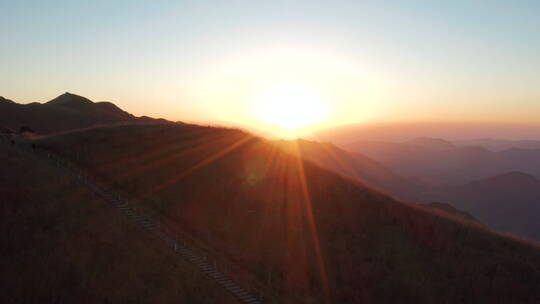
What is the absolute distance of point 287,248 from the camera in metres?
29.8

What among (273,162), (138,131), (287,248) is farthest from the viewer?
(138,131)

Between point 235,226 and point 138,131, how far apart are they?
22.3m

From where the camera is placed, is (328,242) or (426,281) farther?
(328,242)

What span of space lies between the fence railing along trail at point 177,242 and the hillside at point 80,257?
2.30ft

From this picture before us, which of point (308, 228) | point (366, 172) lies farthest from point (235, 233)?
point (366, 172)

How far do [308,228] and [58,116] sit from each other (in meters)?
79.3

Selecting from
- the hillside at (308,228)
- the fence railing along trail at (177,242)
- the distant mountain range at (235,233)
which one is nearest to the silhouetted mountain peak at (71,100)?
the distant mountain range at (235,233)

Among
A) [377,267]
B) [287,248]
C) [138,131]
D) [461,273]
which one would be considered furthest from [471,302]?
[138,131]

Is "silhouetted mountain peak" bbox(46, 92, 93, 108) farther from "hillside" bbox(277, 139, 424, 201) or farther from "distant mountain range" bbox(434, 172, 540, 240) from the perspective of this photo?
"distant mountain range" bbox(434, 172, 540, 240)

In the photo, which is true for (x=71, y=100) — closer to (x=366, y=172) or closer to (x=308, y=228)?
(x=308, y=228)

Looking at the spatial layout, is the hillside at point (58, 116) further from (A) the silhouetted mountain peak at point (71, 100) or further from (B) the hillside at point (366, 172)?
(B) the hillside at point (366, 172)

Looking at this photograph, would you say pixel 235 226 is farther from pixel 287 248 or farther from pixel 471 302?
pixel 471 302

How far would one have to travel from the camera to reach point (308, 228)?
1256 inches

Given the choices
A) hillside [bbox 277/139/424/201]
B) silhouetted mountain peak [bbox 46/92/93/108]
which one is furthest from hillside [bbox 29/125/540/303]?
hillside [bbox 277/139/424/201]
